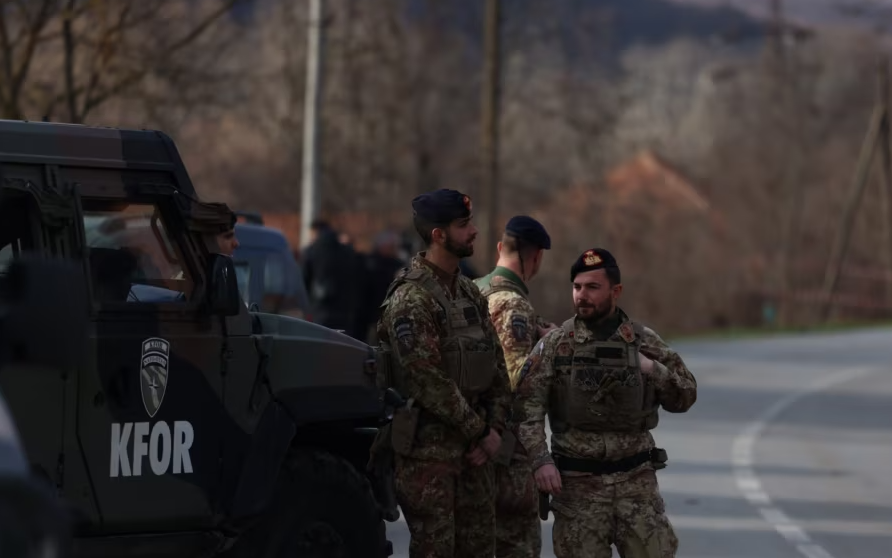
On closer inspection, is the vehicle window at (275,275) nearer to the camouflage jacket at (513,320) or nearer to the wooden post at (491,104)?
the camouflage jacket at (513,320)

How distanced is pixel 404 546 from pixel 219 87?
14.6 m

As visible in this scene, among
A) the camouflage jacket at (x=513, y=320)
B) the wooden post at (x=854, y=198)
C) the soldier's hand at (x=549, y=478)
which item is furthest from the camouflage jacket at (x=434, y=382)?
the wooden post at (x=854, y=198)

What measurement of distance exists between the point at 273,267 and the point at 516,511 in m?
5.57

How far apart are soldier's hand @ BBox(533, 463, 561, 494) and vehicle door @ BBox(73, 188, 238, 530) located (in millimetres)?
1210

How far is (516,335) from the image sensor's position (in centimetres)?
784

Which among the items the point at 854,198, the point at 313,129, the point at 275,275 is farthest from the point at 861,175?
the point at 275,275

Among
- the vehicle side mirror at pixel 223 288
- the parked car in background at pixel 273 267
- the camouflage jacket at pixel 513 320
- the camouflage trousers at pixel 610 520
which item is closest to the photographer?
the vehicle side mirror at pixel 223 288

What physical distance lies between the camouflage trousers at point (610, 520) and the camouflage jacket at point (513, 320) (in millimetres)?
1072

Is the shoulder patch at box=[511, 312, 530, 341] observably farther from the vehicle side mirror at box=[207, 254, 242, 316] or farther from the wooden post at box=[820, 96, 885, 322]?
the wooden post at box=[820, 96, 885, 322]

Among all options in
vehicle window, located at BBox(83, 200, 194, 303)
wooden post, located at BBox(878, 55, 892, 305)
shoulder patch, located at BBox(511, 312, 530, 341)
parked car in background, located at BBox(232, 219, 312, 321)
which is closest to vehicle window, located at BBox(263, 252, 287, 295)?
parked car in background, located at BBox(232, 219, 312, 321)

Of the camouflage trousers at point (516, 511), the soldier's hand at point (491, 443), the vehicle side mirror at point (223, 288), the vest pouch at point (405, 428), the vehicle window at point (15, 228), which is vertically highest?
the vehicle window at point (15, 228)

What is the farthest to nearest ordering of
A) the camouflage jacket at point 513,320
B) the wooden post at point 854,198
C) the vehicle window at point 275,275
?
the wooden post at point 854,198, the vehicle window at point 275,275, the camouflage jacket at point 513,320

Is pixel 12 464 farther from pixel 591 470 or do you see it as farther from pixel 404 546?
pixel 404 546

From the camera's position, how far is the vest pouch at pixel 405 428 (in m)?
6.47
